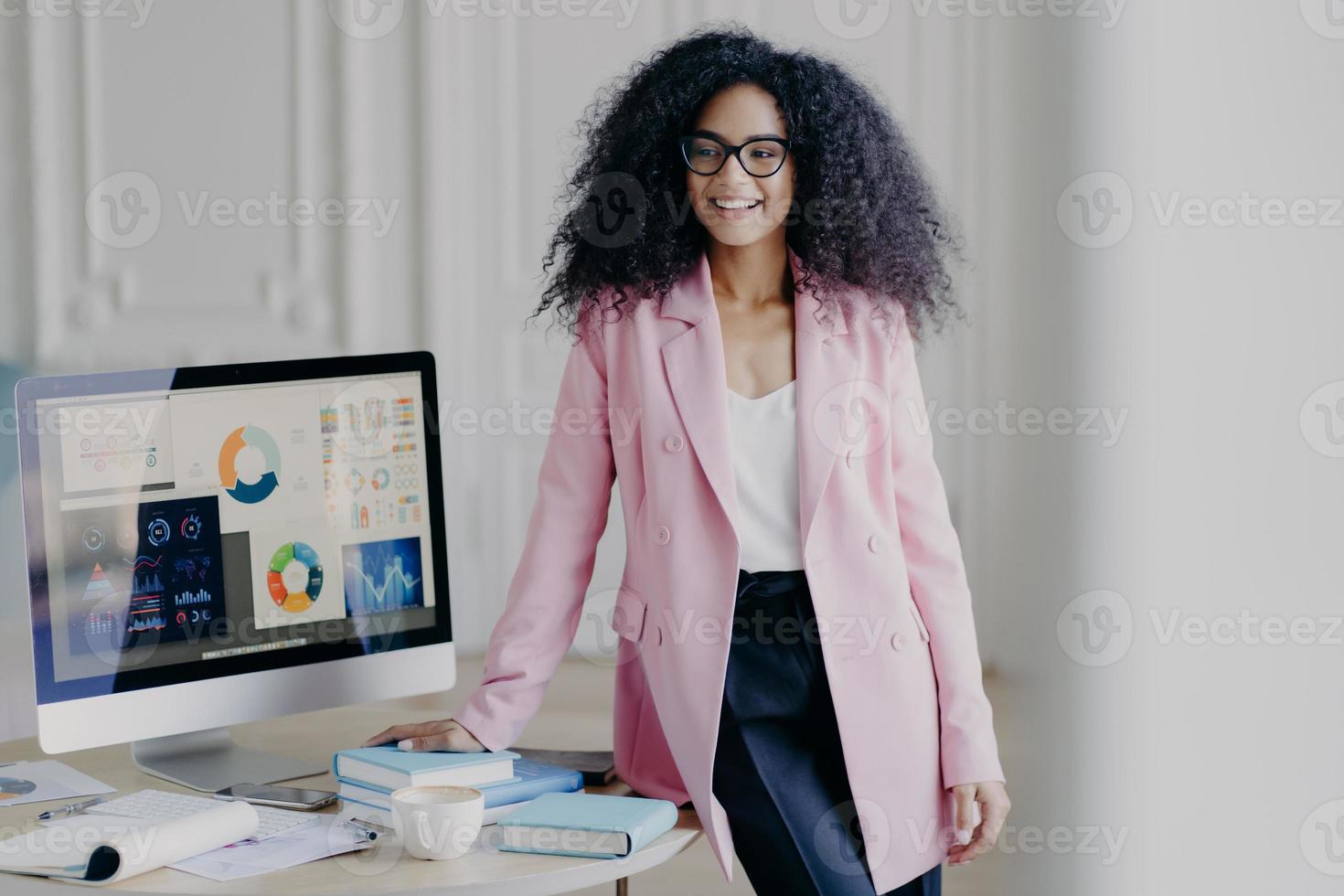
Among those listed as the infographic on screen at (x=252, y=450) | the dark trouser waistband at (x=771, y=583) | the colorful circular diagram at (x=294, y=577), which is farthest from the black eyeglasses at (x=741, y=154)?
the colorful circular diagram at (x=294, y=577)

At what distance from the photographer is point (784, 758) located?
1.56m

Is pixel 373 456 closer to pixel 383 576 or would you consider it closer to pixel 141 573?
pixel 383 576

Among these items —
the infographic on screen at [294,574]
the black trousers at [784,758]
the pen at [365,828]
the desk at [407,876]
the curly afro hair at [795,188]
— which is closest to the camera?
the desk at [407,876]

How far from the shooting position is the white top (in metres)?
1.58

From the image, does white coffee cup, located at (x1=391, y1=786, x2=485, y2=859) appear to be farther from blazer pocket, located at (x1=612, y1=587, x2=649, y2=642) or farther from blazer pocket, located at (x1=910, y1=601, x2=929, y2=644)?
blazer pocket, located at (x1=910, y1=601, x2=929, y2=644)

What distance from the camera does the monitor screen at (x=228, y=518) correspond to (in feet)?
5.25

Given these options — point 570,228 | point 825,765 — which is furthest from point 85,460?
point 825,765

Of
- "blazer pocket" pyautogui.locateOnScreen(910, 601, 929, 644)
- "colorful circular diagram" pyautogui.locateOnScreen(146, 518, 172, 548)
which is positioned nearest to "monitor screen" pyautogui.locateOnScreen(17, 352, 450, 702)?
"colorful circular diagram" pyautogui.locateOnScreen(146, 518, 172, 548)

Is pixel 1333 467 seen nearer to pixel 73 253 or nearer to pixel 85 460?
pixel 85 460

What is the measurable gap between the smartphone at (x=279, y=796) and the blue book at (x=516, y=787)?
3cm

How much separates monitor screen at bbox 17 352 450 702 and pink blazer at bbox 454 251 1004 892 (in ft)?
0.80

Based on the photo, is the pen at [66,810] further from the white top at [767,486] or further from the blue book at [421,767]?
the white top at [767,486]

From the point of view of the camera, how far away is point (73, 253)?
13.5ft

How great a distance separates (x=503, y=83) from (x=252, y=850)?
311 cm
